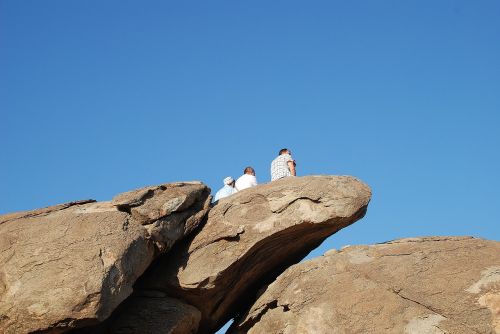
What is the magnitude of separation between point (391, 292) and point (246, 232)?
10.4 feet

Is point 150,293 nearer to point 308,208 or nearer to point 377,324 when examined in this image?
point 308,208

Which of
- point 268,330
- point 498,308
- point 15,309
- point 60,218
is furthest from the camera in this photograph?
point 268,330

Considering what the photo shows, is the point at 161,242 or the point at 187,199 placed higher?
the point at 187,199

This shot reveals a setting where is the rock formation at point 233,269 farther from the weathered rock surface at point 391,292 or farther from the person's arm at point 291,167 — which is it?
the person's arm at point 291,167

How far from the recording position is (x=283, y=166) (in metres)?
15.6

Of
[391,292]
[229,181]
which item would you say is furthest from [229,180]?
[391,292]

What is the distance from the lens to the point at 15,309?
1045 centimetres

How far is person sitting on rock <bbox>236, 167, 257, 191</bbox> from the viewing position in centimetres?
1578

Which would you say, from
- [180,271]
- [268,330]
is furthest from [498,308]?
[180,271]

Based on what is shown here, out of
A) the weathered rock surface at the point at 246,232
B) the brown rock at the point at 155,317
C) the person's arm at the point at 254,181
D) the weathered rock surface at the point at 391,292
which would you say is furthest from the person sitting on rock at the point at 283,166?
the brown rock at the point at 155,317

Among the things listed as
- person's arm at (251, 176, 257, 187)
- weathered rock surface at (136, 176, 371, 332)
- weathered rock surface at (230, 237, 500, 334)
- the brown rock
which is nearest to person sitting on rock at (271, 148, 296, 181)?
person's arm at (251, 176, 257, 187)

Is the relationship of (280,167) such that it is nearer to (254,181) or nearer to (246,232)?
(254,181)

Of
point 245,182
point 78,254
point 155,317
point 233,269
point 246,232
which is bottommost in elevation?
point 155,317

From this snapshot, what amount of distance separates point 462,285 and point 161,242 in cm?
567
